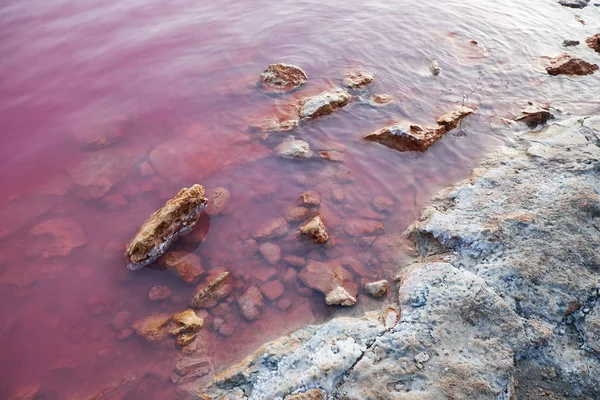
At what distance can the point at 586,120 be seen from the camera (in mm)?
5113

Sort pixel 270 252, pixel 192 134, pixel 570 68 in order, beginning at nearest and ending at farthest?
pixel 270 252, pixel 192 134, pixel 570 68

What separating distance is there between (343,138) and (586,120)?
335 centimetres

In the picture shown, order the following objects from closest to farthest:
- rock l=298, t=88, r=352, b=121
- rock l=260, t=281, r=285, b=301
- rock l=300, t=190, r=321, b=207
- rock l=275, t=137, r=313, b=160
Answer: rock l=260, t=281, r=285, b=301 → rock l=300, t=190, r=321, b=207 → rock l=275, t=137, r=313, b=160 → rock l=298, t=88, r=352, b=121

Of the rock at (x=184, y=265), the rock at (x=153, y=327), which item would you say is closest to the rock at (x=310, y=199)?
the rock at (x=184, y=265)

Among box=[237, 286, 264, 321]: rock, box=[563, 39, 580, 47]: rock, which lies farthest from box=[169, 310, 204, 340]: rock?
box=[563, 39, 580, 47]: rock

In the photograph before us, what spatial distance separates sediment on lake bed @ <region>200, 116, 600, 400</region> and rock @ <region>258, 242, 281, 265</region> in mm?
849

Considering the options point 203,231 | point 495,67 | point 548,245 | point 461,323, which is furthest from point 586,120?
point 203,231

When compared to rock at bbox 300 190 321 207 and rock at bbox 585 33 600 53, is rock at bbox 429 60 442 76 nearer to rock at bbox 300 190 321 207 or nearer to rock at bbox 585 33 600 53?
rock at bbox 585 33 600 53

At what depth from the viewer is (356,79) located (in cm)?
626

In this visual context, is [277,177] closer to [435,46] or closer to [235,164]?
[235,164]

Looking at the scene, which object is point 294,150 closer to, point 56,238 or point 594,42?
point 56,238

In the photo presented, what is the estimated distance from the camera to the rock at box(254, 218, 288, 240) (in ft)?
13.0

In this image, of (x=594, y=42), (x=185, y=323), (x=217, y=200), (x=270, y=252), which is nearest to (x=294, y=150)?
(x=217, y=200)

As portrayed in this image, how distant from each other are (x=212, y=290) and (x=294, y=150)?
2195mm
